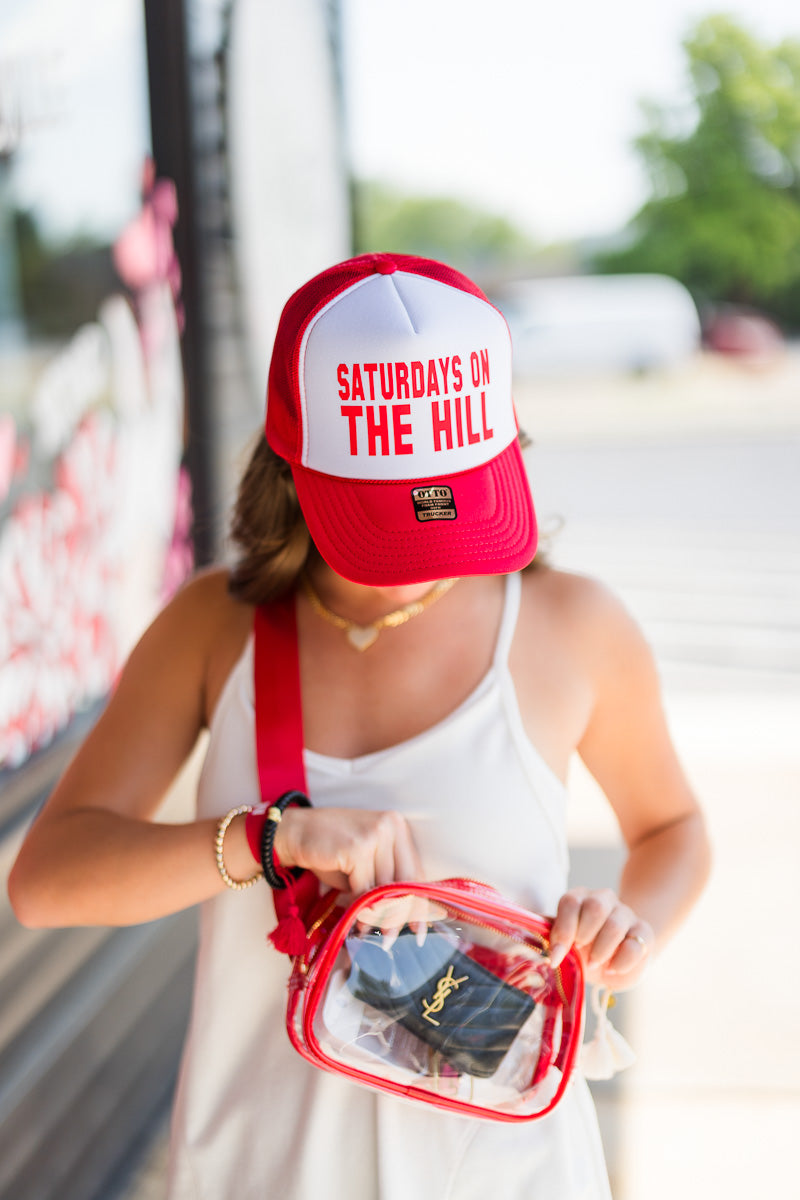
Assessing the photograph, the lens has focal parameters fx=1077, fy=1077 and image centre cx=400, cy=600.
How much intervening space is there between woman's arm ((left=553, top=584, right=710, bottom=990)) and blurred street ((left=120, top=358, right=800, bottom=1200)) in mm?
195

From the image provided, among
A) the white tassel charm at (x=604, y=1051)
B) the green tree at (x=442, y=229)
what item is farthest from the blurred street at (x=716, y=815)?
the green tree at (x=442, y=229)

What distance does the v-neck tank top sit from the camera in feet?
3.88

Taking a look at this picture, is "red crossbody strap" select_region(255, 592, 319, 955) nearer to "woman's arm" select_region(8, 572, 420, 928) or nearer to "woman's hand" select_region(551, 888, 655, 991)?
"woman's arm" select_region(8, 572, 420, 928)

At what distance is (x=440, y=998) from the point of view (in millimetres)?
1132

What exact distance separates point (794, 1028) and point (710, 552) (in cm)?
625

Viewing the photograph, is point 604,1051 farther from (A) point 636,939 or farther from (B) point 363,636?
(B) point 363,636

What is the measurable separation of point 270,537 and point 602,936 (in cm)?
64

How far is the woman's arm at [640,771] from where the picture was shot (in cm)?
135

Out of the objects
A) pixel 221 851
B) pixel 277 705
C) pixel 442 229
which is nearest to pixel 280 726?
pixel 277 705

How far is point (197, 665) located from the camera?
1.36 meters

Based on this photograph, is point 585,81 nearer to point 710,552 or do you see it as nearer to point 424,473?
point 710,552

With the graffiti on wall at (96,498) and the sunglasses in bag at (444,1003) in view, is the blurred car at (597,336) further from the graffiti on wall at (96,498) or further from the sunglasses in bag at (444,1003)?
the sunglasses in bag at (444,1003)

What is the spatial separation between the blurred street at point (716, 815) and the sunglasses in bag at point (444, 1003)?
1.88 ft

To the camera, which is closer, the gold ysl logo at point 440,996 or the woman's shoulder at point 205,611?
the gold ysl logo at point 440,996
